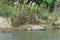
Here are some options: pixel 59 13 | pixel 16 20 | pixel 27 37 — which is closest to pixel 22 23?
pixel 16 20

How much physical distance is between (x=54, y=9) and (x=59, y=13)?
1.12m

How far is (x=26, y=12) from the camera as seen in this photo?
16.3 metres

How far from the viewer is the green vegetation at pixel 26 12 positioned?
15.9m

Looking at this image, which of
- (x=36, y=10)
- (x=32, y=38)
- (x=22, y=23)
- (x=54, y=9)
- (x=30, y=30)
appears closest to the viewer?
(x=32, y=38)

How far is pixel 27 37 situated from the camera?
1233 centimetres

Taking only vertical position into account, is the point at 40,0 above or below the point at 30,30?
above

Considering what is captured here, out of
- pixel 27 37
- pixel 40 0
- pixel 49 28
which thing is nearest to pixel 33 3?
pixel 40 0

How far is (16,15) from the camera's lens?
15.8 metres

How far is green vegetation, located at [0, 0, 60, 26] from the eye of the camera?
15.9 metres

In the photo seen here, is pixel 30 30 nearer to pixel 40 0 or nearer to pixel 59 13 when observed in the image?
pixel 59 13

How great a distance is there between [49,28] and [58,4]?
3347 mm

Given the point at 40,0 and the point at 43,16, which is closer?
the point at 43,16

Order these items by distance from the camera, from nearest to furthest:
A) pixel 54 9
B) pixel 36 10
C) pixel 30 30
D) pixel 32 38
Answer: pixel 32 38, pixel 30 30, pixel 36 10, pixel 54 9

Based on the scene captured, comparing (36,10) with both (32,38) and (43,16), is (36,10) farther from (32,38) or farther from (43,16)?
(32,38)
